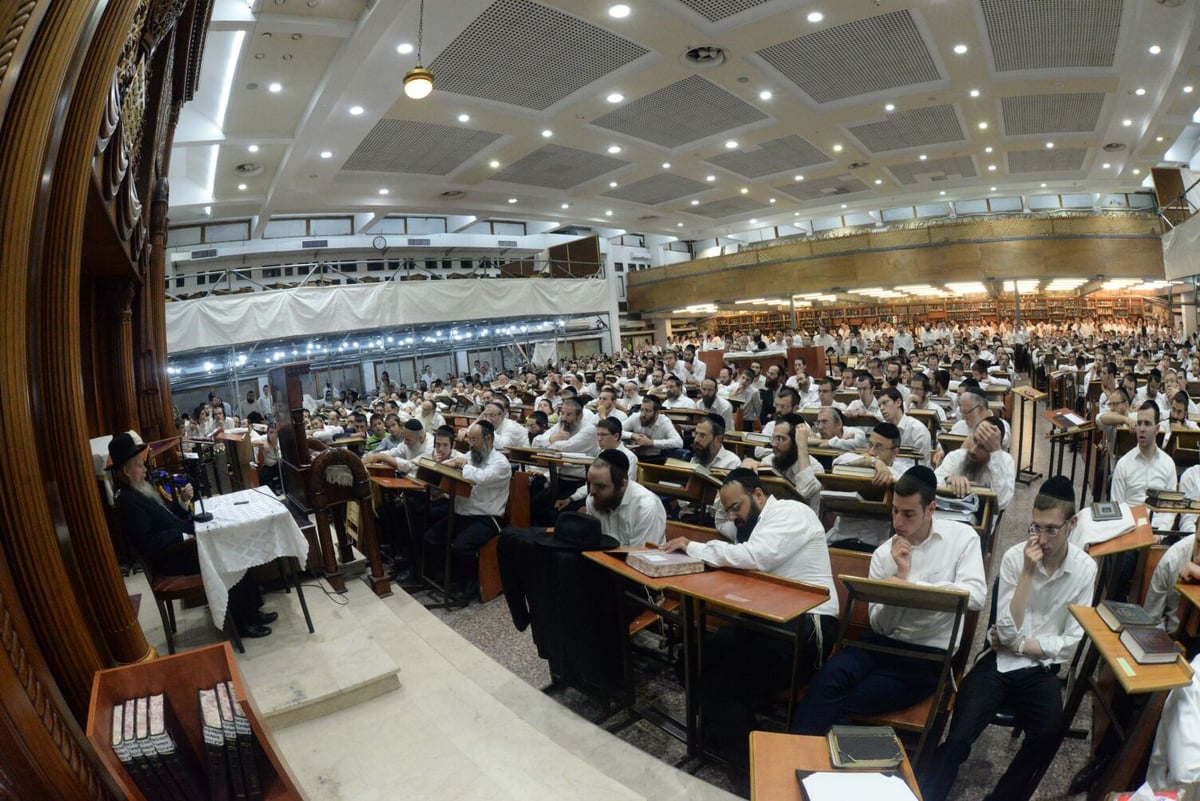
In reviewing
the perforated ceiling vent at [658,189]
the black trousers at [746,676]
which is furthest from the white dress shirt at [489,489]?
the perforated ceiling vent at [658,189]

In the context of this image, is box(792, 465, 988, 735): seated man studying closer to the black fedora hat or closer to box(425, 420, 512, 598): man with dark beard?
the black fedora hat

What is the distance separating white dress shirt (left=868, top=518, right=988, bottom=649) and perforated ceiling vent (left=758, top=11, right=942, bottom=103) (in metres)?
7.99

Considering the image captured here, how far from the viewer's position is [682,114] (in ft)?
37.3

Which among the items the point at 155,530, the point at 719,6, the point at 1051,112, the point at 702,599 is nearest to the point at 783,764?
the point at 702,599

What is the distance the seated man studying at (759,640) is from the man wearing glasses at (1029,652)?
627mm

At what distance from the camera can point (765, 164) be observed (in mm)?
14977

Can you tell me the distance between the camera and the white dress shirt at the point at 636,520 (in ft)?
13.0

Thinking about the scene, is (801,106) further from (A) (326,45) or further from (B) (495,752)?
(B) (495,752)

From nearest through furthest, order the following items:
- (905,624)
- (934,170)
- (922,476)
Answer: (905,624), (922,476), (934,170)

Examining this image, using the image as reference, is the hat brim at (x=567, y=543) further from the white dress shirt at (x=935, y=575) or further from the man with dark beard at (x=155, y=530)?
the man with dark beard at (x=155, y=530)

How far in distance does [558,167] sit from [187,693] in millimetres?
13321

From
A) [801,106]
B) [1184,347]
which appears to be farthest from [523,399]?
[1184,347]

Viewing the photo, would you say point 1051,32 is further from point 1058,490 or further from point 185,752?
point 185,752

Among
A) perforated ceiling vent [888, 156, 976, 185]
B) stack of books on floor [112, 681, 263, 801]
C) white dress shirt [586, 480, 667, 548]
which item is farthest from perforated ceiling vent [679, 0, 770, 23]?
perforated ceiling vent [888, 156, 976, 185]
